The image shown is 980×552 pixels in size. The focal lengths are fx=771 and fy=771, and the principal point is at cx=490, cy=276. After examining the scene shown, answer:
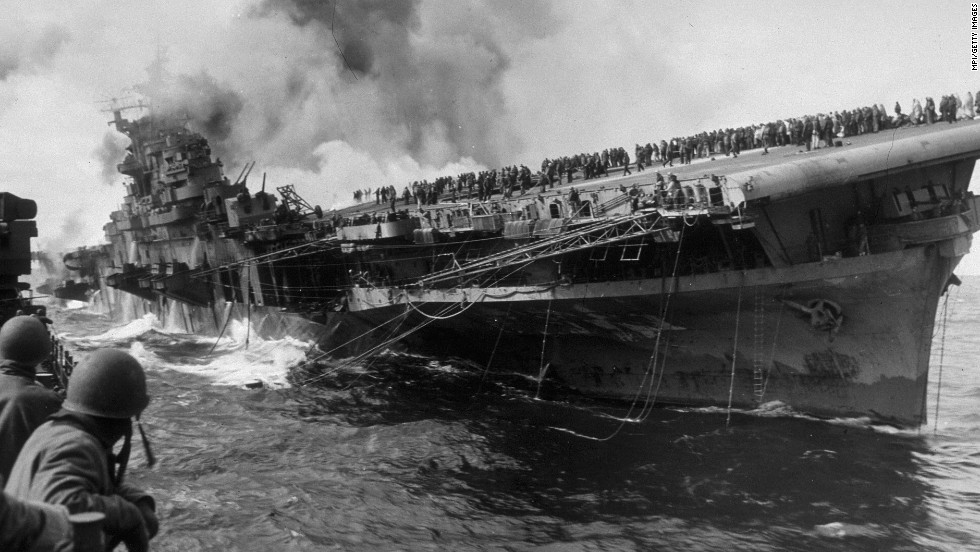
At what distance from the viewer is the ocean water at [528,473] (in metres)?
9.88

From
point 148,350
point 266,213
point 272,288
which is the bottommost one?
point 148,350

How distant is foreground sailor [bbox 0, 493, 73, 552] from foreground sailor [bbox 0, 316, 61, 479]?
1439 mm

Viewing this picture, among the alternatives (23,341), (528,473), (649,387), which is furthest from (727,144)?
(23,341)

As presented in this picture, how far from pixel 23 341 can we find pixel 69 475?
2.12 meters

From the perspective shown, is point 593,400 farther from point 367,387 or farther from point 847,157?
point 847,157

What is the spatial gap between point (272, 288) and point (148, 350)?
5030 mm

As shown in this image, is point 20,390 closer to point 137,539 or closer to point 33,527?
point 137,539

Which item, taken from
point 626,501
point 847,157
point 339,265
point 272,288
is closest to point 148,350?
point 272,288

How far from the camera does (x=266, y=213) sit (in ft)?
75.3

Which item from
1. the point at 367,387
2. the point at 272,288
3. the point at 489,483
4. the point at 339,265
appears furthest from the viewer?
the point at 272,288

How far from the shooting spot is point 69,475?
2482mm

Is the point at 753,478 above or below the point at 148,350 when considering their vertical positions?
below

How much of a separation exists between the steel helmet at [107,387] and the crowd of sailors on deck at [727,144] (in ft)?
57.7

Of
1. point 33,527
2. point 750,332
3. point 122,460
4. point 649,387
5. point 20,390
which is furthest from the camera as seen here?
point 649,387
